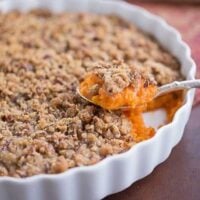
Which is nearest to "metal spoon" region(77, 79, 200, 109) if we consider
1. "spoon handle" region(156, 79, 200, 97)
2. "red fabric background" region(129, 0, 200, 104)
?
"spoon handle" region(156, 79, 200, 97)

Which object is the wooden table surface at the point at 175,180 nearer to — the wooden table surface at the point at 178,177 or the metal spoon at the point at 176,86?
the wooden table surface at the point at 178,177

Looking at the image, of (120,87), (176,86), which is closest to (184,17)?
(176,86)

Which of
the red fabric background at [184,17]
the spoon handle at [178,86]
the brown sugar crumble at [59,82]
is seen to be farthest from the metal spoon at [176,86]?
Result: the red fabric background at [184,17]

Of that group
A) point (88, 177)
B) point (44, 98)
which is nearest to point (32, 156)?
point (88, 177)

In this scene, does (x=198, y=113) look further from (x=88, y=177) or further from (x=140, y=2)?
(x=140, y=2)

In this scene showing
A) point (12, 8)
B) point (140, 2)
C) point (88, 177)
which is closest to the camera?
point (88, 177)

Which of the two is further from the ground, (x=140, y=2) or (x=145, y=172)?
(x=140, y=2)
